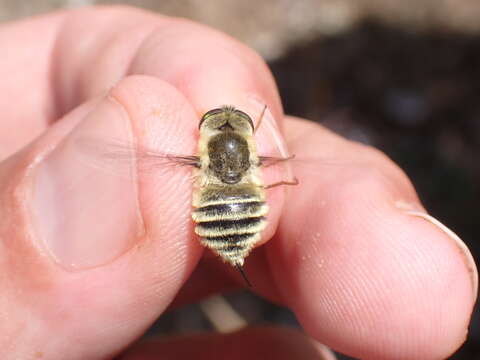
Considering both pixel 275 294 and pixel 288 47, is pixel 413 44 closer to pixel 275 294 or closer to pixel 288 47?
pixel 288 47

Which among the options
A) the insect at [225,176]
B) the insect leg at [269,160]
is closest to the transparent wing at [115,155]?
the insect at [225,176]

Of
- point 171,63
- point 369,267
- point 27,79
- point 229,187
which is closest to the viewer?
point 229,187

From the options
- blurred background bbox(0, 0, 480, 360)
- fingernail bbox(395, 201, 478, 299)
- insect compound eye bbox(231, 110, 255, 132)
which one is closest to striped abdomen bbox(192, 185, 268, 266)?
insect compound eye bbox(231, 110, 255, 132)

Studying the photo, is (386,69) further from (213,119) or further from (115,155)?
(115,155)

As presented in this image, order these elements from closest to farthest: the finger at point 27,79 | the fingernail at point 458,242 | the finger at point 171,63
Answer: the fingernail at point 458,242 < the finger at point 171,63 < the finger at point 27,79

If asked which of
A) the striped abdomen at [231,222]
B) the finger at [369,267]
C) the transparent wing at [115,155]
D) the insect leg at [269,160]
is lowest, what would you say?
the finger at [369,267]

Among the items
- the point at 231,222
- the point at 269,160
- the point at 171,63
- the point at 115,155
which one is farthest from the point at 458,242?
the point at 171,63

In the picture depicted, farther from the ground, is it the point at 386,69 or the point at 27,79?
the point at 27,79

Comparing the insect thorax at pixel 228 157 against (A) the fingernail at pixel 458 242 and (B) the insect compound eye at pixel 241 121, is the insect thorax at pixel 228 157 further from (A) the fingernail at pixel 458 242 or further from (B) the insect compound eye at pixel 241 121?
(A) the fingernail at pixel 458 242
